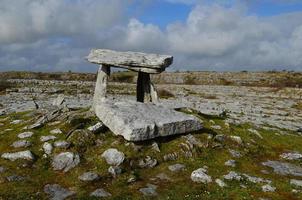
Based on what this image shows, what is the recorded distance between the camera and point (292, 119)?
59469 mm

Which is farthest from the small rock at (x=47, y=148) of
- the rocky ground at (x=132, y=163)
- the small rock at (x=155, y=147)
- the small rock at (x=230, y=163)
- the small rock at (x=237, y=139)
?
the small rock at (x=237, y=139)

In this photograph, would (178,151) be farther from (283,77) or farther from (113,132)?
(283,77)

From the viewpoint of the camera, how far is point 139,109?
109 feet

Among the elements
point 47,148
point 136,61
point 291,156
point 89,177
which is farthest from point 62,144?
point 291,156

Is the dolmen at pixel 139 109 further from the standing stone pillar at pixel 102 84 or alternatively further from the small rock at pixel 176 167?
the small rock at pixel 176 167

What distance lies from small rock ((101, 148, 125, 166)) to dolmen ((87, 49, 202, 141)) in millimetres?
1218

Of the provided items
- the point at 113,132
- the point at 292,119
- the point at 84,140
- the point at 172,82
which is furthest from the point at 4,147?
the point at 172,82

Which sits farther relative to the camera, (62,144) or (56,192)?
(62,144)

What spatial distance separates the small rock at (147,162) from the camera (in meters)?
28.8

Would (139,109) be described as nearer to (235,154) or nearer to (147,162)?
(147,162)

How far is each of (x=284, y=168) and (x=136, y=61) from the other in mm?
13821

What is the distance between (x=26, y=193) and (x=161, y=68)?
15.5 m

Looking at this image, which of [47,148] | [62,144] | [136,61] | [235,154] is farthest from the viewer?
[136,61]

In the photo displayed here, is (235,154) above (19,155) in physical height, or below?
below
